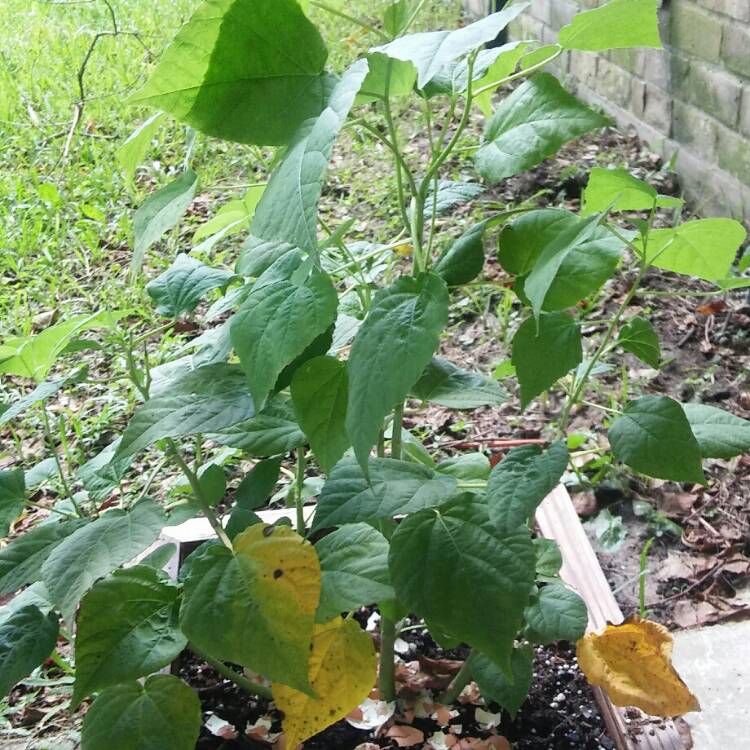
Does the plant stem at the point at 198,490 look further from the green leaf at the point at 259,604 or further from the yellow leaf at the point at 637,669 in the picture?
the yellow leaf at the point at 637,669

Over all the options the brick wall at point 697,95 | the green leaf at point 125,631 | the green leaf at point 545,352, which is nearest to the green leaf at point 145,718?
the green leaf at point 125,631

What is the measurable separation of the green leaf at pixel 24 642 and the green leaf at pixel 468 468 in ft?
1.66

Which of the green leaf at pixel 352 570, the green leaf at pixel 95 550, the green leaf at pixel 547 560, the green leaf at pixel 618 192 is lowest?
the green leaf at pixel 547 560

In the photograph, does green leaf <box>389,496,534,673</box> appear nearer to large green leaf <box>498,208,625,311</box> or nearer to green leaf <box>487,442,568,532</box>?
green leaf <box>487,442,568,532</box>

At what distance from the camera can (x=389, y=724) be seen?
1260 millimetres

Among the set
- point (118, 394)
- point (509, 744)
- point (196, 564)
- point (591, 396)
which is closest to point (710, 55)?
point (591, 396)

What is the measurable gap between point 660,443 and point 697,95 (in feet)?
7.20

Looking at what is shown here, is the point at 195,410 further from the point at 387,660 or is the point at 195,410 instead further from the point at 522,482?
the point at 387,660

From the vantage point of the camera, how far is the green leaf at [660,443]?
899 millimetres

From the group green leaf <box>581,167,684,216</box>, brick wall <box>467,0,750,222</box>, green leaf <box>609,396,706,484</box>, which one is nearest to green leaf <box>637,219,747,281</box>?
green leaf <box>581,167,684,216</box>

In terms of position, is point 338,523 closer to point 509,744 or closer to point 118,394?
point 509,744

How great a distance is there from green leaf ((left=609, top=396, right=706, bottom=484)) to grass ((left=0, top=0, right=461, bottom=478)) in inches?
53.2

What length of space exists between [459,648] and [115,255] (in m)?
2.08

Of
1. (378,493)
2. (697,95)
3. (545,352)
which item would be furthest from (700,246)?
(697,95)
